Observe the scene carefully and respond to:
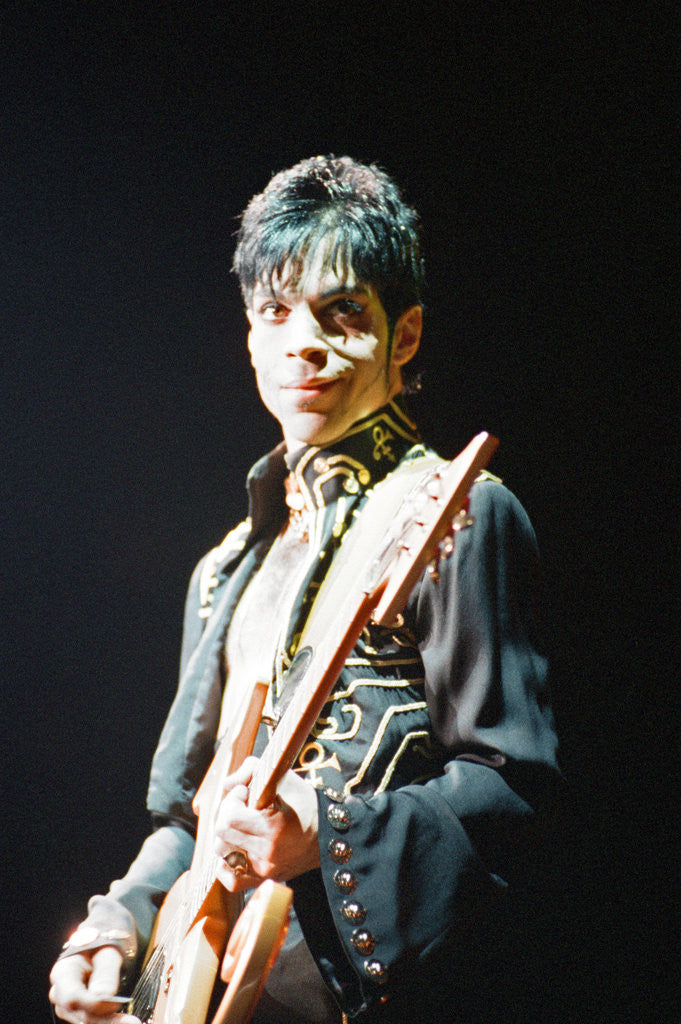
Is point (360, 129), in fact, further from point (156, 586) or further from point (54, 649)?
point (54, 649)

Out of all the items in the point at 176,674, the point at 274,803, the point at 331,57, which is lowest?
the point at 176,674

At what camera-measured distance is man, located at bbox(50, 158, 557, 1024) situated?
2.91 feet

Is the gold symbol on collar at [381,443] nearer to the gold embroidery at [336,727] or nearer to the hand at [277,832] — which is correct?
the gold embroidery at [336,727]

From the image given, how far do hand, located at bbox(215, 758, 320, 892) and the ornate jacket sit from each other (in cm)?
2

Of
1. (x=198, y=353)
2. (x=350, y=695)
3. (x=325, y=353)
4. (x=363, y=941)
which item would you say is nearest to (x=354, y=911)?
(x=363, y=941)

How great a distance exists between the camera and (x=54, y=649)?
1857 millimetres

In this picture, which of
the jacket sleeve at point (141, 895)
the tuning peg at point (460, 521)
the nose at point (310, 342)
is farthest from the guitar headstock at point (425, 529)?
the jacket sleeve at point (141, 895)

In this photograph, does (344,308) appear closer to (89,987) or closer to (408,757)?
(408,757)

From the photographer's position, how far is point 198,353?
6.28 ft

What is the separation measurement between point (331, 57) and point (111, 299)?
2.30 ft

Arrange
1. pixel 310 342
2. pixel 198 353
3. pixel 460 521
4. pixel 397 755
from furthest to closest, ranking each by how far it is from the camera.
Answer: pixel 198 353, pixel 310 342, pixel 397 755, pixel 460 521

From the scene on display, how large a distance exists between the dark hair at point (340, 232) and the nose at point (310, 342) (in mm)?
67

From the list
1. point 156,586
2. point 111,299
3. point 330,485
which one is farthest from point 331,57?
point 156,586

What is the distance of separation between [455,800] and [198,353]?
1.28 meters
